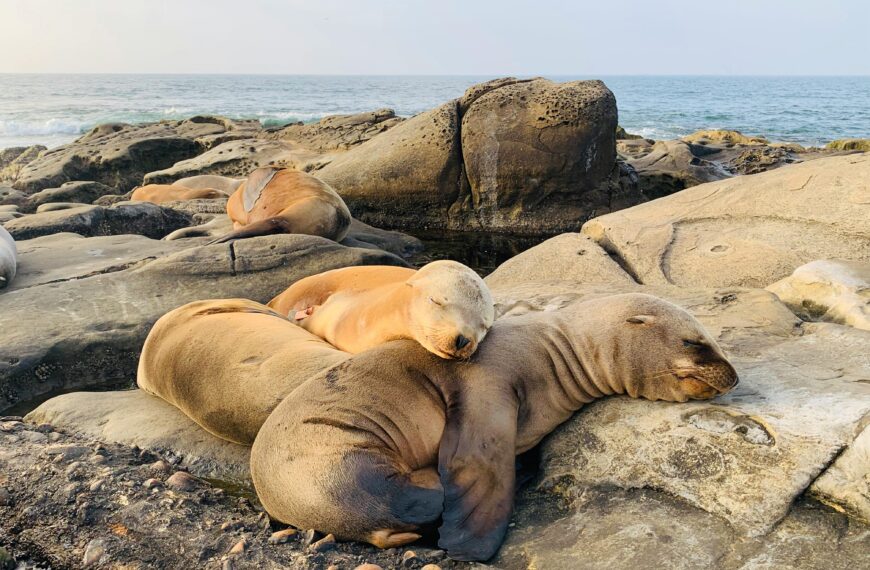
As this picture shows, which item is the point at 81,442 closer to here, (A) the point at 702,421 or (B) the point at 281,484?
(B) the point at 281,484

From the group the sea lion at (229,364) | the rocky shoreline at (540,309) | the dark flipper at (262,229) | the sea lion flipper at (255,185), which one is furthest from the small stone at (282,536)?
the sea lion flipper at (255,185)

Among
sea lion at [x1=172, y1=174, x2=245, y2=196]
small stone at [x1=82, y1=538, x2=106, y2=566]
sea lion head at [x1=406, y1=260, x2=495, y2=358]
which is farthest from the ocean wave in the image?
small stone at [x1=82, y1=538, x2=106, y2=566]

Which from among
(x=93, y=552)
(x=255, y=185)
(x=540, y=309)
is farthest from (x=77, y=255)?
(x=93, y=552)

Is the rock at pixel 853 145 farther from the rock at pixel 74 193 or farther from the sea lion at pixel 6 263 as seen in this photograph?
the sea lion at pixel 6 263

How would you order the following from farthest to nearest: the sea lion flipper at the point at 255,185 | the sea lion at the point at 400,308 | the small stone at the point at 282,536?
the sea lion flipper at the point at 255,185 → the sea lion at the point at 400,308 → the small stone at the point at 282,536

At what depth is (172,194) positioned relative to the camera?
11.9m

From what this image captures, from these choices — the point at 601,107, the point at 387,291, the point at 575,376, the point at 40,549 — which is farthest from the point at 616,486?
the point at 601,107

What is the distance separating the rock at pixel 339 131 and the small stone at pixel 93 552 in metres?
11.3

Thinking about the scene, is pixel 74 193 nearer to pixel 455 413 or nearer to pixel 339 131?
pixel 339 131

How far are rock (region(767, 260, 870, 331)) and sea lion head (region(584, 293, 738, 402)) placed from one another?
1.48 m

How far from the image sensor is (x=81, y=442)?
4.21m

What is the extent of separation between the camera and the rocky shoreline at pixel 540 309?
3.05 meters

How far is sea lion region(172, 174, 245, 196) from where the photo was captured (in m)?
12.7

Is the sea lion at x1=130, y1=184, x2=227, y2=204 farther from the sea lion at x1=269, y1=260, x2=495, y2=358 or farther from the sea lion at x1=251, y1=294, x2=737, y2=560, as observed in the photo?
the sea lion at x1=251, y1=294, x2=737, y2=560
